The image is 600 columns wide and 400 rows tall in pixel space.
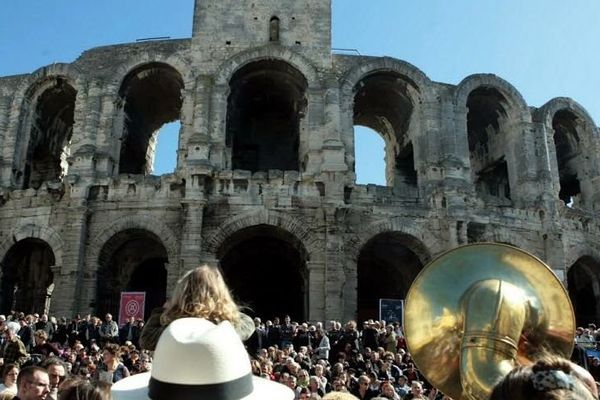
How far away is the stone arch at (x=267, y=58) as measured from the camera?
23.0 m

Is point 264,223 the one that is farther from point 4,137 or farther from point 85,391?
point 85,391

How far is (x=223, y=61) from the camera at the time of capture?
23641mm

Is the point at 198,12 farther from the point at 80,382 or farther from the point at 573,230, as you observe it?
the point at 80,382

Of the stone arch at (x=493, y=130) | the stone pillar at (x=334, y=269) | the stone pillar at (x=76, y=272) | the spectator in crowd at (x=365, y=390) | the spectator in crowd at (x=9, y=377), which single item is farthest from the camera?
the stone arch at (x=493, y=130)

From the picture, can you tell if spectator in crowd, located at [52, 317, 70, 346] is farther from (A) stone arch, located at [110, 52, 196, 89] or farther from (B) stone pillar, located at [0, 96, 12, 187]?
(A) stone arch, located at [110, 52, 196, 89]

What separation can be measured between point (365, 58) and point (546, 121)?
774cm

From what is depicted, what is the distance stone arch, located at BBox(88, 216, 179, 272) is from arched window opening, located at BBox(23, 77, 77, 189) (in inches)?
182

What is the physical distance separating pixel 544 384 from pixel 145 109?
25836 millimetres

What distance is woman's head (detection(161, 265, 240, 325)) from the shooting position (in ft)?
11.5

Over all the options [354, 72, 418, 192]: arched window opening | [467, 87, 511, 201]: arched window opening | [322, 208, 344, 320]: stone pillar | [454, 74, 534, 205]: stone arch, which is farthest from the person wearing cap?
[467, 87, 511, 201]: arched window opening

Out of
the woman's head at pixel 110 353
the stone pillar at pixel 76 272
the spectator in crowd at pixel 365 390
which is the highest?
the stone pillar at pixel 76 272

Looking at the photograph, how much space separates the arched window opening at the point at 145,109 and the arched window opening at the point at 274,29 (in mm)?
3871

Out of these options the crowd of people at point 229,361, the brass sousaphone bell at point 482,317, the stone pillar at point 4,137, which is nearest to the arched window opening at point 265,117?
the stone pillar at point 4,137

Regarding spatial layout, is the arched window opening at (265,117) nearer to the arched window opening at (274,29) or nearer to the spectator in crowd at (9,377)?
the arched window opening at (274,29)
